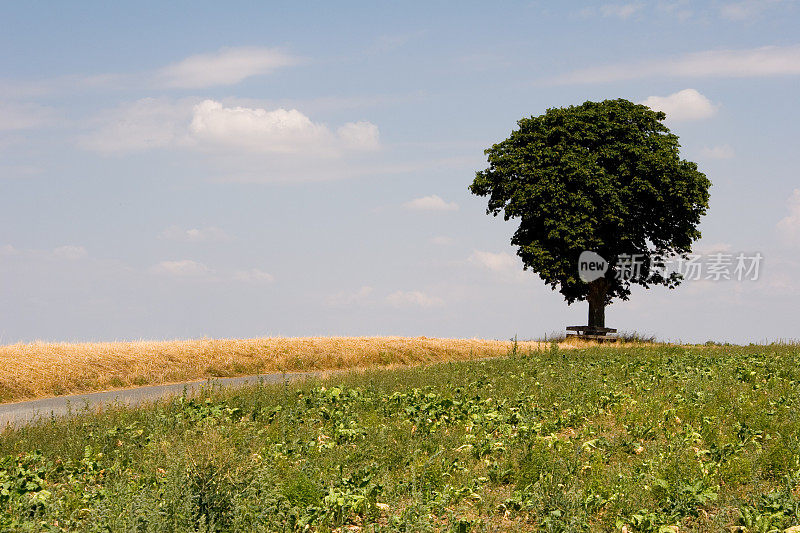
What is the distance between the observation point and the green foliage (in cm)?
3706

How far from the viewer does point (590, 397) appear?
553 inches

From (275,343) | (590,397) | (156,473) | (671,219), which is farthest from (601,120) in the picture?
(156,473)

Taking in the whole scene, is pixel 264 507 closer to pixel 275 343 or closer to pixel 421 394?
pixel 421 394

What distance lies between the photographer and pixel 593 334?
3975cm

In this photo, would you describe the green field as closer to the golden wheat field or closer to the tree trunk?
the golden wheat field

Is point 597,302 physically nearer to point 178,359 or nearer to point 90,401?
point 178,359

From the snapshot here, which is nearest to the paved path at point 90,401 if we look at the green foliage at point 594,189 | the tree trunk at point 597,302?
the green foliage at point 594,189

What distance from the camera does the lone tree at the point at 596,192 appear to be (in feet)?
122

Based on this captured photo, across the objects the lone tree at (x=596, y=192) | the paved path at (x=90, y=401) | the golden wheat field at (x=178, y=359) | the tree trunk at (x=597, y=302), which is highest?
the lone tree at (x=596, y=192)

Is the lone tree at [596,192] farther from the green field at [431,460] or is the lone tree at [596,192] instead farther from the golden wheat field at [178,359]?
the green field at [431,460]

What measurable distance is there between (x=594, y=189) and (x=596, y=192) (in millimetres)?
320

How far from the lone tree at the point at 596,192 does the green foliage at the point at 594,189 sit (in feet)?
0.19

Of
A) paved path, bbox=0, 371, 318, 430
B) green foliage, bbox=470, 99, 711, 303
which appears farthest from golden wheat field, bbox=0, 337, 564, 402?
green foliage, bbox=470, 99, 711, 303

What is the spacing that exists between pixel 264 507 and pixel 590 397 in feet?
27.2
